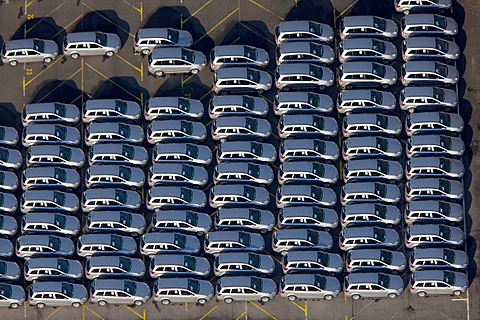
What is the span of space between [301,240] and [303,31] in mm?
17560

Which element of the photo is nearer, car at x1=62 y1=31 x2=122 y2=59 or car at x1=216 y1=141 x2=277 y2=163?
car at x1=216 y1=141 x2=277 y2=163

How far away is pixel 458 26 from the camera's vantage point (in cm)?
7550

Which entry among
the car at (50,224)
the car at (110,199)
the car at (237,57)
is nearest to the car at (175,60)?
the car at (237,57)

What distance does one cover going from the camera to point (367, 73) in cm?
7300

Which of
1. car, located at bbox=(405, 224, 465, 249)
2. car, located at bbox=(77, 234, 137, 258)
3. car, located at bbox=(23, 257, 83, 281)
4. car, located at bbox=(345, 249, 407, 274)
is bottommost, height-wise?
car, located at bbox=(23, 257, 83, 281)

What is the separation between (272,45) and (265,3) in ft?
12.9

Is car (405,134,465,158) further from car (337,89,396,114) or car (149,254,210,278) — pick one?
car (149,254,210,278)

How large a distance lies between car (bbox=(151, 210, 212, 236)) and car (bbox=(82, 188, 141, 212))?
2197mm

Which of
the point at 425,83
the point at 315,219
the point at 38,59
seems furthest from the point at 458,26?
the point at 38,59

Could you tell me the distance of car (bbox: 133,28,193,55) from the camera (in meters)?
75.1

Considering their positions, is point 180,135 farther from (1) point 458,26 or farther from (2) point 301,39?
(1) point 458,26

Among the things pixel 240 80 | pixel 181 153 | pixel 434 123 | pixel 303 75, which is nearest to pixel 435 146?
pixel 434 123

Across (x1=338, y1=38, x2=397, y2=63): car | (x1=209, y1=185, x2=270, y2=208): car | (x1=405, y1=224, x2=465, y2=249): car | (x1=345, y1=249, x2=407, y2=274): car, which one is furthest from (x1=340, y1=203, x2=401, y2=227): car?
(x1=338, y1=38, x2=397, y2=63): car

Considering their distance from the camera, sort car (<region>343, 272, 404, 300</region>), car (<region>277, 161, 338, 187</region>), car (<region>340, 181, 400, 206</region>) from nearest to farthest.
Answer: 1. car (<region>343, 272, 404, 300</region>)
2. car (<region>340, 181, 400, 206</region>)
3. car (<region>277, 161, 338, 187</region>)
